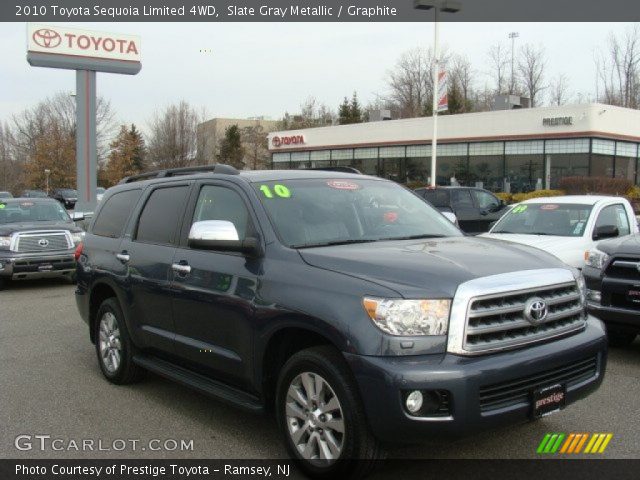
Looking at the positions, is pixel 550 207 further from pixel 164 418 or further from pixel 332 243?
pixel 164 418

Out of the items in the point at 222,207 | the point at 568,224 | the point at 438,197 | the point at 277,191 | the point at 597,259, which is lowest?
the point at 597,259

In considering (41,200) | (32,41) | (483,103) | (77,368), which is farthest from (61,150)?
(77,368)

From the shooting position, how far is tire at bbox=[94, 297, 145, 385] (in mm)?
5784

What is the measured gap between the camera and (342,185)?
5039mm

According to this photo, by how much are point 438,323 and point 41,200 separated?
1259cm

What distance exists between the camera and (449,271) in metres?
3.66

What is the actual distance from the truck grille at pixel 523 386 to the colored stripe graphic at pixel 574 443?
601 millimetres

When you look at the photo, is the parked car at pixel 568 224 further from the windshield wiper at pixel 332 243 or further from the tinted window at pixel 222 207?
the tinted window at pixel 222 207

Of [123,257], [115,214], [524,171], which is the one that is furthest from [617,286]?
[524,171]

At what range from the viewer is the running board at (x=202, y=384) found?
14.0 ft

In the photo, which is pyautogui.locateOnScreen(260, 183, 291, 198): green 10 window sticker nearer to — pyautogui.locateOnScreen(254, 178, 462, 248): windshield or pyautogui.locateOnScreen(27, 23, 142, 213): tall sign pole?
pyautogui.locateOnScreen(254, 178, 462, 248): windshield

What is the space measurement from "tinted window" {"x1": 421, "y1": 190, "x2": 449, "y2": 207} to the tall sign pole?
2221 centimetres

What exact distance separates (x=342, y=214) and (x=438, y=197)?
13.2 meters

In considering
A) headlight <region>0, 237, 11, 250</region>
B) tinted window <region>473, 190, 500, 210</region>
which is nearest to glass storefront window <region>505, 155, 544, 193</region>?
tinted window <region>473, 190, 500, 210</region>
